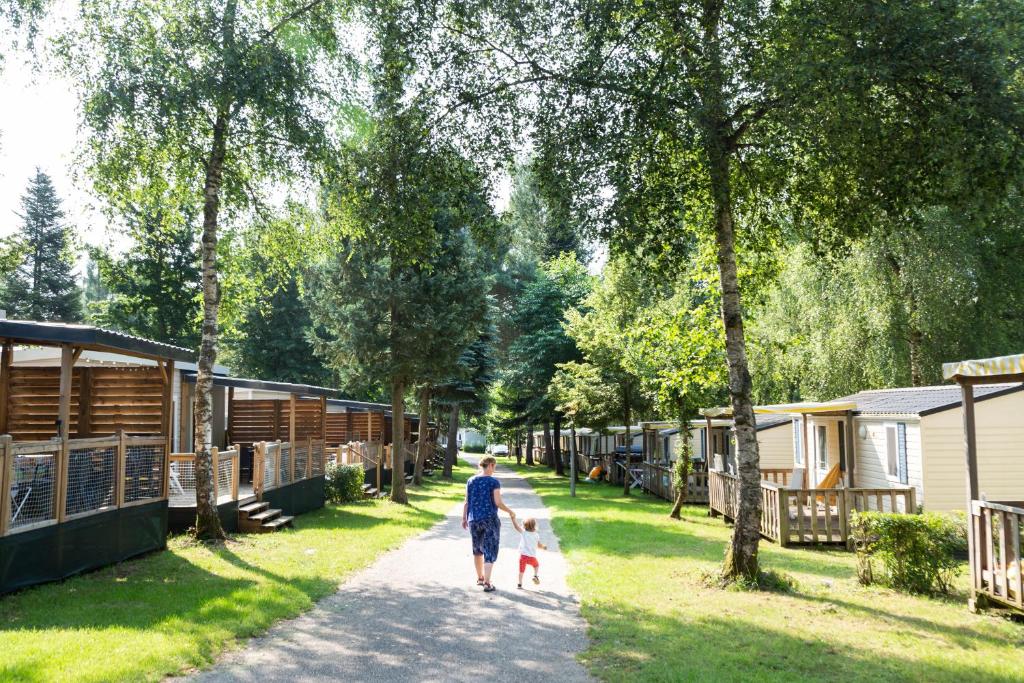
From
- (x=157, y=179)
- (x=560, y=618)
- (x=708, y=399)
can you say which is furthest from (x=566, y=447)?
(x=560, y=618)

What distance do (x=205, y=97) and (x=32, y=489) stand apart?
6.40 m

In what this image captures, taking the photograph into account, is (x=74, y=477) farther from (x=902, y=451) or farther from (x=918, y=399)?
(x=918, y=399)

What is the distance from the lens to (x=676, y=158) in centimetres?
975

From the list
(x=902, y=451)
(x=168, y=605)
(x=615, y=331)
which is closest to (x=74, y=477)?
(x=168, y=605)

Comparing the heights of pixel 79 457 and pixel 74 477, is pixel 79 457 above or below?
above

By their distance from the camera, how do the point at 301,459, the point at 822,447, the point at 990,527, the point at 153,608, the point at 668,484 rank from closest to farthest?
the point at 153,608 < the point at 990,527 < the point at 301,459 < the point at 822,447 < the point at 668,484

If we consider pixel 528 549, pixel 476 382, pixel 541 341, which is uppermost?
pixel 541 341

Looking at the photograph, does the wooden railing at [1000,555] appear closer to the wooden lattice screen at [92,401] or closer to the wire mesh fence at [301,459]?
the wooden lattice screen at [92,401]

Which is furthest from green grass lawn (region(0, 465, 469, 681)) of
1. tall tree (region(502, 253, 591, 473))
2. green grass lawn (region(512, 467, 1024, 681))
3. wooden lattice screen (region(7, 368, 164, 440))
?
tall tree (region(502, 253, 591, 473))

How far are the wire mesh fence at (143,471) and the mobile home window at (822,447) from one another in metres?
16.1

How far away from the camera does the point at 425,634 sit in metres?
6.94

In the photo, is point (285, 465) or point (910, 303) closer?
point (285, 465)

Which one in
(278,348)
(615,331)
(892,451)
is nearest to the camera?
(892,451)

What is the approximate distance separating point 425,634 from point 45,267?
51.5 metres
